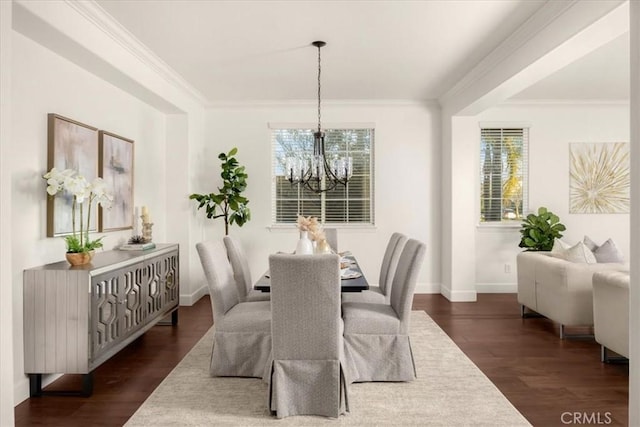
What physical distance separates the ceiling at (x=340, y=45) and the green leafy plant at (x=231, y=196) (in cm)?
92

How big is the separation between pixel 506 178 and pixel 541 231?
3.04ft

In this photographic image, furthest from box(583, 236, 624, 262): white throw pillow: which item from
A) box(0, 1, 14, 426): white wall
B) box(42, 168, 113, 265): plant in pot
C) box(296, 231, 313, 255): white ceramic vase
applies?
box(0, 1, 14, 426): white wall

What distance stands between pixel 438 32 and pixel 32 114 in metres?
3.14

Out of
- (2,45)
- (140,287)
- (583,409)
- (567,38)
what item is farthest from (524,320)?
(2,45)

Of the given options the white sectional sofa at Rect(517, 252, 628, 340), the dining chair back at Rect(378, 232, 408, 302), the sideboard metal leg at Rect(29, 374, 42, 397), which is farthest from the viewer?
the white sectional sofa at Rect(517, 252, 628, 340)

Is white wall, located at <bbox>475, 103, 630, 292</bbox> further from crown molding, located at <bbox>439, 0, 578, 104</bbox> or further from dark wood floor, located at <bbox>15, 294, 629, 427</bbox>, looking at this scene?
crown molding, located at <bbox>439, 0, 578, 104</bbox>

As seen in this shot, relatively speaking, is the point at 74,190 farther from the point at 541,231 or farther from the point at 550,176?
the point at 550,176

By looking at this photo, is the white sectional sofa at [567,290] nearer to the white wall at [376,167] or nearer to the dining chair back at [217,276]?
the white wall at [376,167]

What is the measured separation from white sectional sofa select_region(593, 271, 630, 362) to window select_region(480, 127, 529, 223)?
263 centimetres

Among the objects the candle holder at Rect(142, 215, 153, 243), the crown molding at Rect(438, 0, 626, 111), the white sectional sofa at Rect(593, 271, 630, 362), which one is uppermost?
the crown molding at Rect(438, 0, 626, 111)

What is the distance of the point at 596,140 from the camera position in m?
6.25

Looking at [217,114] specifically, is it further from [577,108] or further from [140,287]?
[577,108]

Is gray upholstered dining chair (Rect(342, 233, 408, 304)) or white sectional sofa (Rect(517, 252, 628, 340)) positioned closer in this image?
gray upholstered dining chair (Rect(342, 233, 408, 304))

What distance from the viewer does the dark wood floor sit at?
2.68 meters
